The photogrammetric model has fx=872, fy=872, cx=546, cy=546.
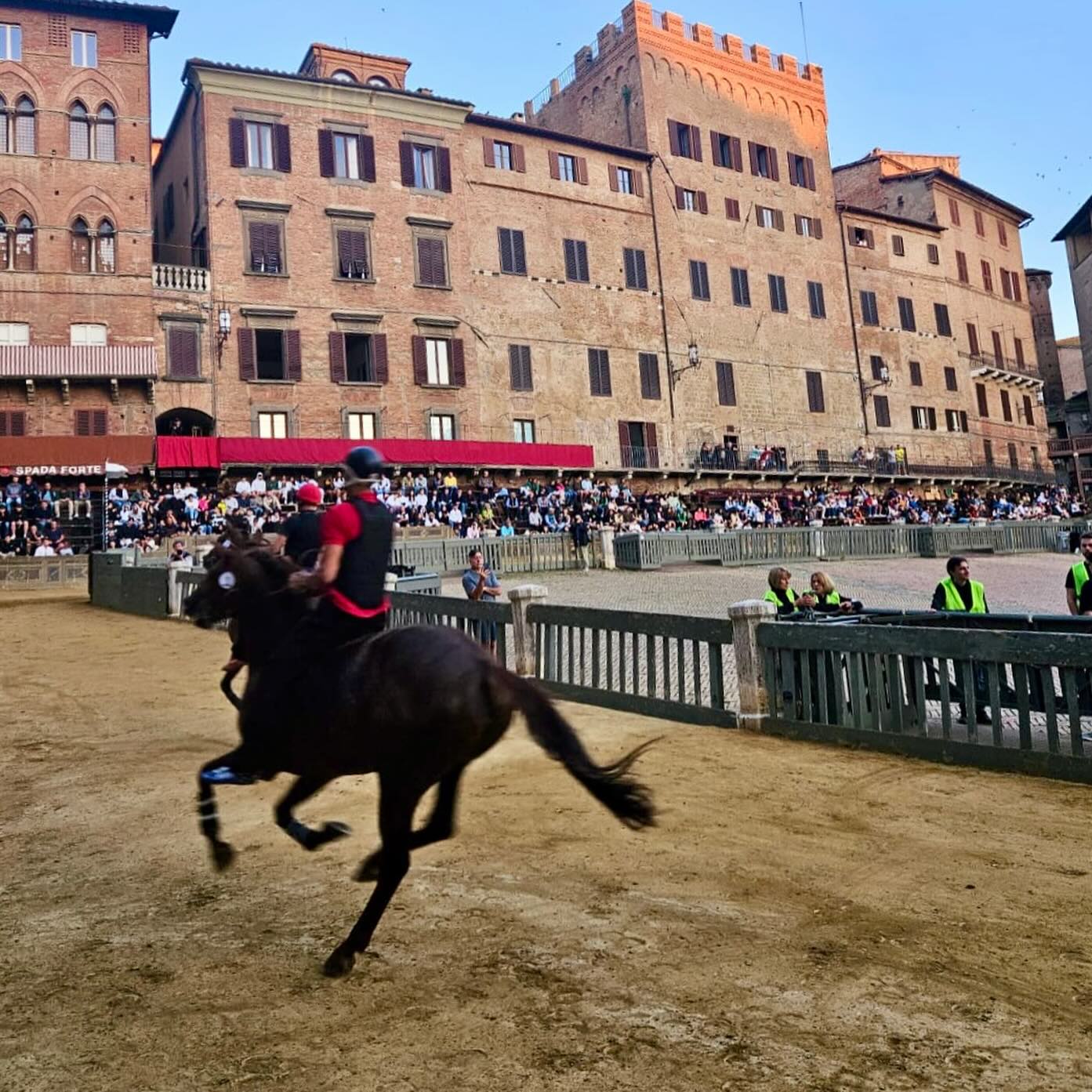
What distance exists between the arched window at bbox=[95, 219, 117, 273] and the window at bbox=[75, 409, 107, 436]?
5605 mm

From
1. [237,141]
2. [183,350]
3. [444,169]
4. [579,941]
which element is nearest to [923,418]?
[444,169]

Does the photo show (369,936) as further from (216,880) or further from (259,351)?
(259,351)

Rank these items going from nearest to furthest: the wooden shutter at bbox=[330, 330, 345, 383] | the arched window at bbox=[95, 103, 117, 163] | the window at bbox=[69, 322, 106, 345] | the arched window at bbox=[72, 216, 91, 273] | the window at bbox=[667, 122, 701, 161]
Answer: the window at bbox=[69, 322, 106, 345]
the arched window at bbox=[72, 216, 91, 273]
the arched window at bbox=[95, 103, 117, 163]
the wooden shutter at bbox=[330, 330, 345, 383]
the window at bbox=[667, 122, 701, 161]

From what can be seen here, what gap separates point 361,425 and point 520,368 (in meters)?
8.39

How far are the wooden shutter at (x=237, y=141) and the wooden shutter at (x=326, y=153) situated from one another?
125 inches

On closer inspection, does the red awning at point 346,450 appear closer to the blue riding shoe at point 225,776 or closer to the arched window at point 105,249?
the arched window at point 105,249

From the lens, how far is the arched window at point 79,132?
113ft

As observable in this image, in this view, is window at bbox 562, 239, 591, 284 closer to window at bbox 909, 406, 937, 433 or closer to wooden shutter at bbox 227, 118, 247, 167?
wooden shutter at bbox 227, 118, 247, 167

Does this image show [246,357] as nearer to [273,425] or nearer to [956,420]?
[273,425]

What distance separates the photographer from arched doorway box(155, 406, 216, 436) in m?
34.2

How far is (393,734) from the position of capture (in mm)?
4098

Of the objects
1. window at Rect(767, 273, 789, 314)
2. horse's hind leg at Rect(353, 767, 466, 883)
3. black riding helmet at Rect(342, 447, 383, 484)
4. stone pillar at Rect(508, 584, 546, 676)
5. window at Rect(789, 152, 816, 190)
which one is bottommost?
horse's hind leg at Rect(353, 767, 466, 883)

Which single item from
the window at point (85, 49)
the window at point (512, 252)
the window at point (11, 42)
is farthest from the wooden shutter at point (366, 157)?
the window at point (11, 42)

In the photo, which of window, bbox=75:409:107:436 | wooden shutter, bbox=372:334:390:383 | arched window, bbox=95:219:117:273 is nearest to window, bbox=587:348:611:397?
wooden shutter, bbox=372:334:390:383
